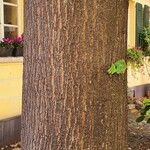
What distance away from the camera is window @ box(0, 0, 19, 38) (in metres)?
7.69

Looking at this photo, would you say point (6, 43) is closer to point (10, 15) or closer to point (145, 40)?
point (10, 15)

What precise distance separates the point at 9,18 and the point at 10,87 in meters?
1.17

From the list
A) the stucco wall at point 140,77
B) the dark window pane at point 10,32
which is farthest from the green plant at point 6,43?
the stucco wall at point 140,77

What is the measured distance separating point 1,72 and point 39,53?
4.61m

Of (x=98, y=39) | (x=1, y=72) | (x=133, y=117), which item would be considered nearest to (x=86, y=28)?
(x=98, y=39)

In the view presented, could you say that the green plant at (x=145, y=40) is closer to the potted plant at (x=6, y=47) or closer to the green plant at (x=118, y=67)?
the potted plant at (x=6, y=47)

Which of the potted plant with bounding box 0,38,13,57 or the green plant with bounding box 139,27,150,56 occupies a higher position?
the green plant with bounding box 139,27,150,56

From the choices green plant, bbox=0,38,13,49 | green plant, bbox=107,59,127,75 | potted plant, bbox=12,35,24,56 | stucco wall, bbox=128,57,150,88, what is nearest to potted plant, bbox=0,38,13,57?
green plant, bbox=0,38,13,49

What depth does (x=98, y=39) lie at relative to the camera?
2.66 m

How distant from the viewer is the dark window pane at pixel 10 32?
7879 mm

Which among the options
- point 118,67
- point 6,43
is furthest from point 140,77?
point 118,67

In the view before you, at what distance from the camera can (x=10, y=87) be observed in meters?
7.52

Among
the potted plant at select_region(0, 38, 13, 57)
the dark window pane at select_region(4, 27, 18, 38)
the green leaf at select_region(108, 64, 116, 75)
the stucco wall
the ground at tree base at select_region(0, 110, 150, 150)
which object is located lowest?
the ground at tree base at select_region(0, 110, 150, 150)

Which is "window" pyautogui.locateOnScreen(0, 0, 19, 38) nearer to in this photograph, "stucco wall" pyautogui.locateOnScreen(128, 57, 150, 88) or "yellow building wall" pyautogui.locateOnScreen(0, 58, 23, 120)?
"yellow building wall" pyautogui.locateOnScreen(0, 58, 23, 120)
